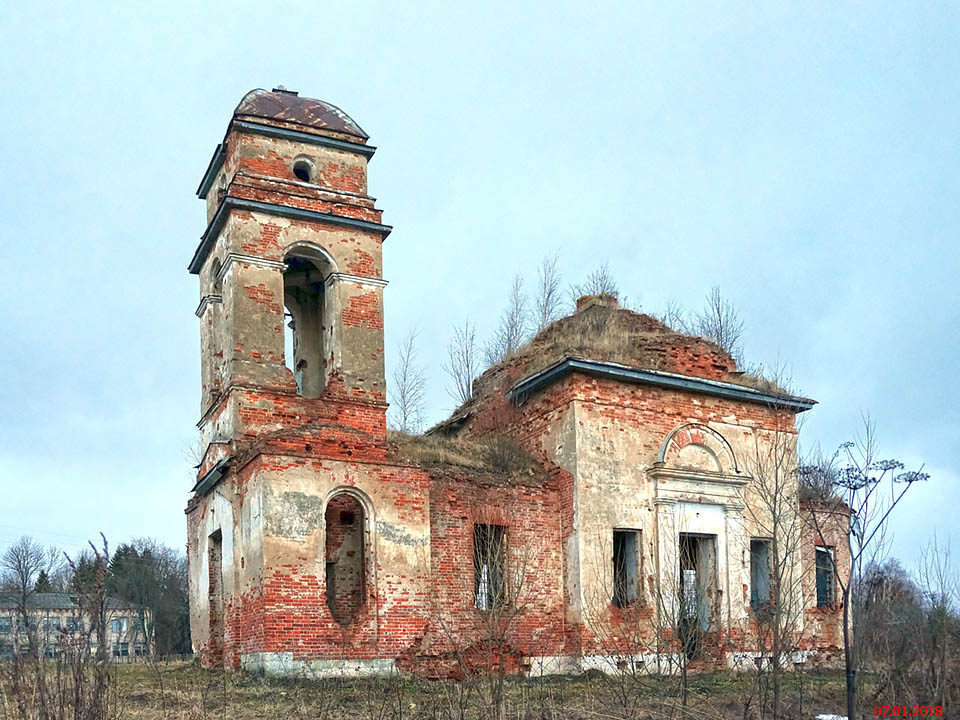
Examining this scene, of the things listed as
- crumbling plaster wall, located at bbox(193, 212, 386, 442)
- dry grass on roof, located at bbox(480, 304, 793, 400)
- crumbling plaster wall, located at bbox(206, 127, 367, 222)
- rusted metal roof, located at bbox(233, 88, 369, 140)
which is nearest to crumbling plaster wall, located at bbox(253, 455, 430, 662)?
crumbling plaster wall, located at bbox(193, 212, 386, 442)

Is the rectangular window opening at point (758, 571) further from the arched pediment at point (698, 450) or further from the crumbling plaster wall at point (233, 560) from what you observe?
the crumbling plaster wall at point (233, 560)

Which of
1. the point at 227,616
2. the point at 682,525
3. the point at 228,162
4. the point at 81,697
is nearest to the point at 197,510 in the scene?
the point at 227,616

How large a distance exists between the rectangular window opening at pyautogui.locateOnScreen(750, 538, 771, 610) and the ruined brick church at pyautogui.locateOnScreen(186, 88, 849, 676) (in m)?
0.05

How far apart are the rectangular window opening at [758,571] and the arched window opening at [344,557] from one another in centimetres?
700

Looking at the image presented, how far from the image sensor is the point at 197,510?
54.1 ft

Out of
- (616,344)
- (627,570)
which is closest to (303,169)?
(616,344)

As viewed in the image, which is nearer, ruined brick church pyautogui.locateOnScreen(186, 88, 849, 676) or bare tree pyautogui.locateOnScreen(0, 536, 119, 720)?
bare tree pyautogui.locateOnScreen(0, 536, 119, 720)

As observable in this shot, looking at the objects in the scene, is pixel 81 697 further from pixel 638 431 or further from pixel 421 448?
pixel 638 431

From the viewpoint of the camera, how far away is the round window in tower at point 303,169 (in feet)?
53.2

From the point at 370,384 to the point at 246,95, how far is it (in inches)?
209

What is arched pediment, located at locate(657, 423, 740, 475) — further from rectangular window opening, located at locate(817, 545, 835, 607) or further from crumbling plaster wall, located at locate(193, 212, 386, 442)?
crumbling plaster wall, located at locate(193, 212, 386, 442)
